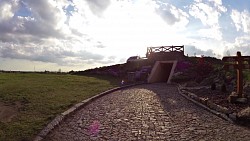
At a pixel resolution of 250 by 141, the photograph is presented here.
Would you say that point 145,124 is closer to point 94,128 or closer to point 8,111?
point 94,128

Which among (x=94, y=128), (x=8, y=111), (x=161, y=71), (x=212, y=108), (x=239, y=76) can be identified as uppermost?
(x=161, y=71)

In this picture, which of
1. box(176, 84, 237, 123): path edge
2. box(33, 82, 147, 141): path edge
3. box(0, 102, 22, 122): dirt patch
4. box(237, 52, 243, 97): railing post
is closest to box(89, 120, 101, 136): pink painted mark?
box(33, 82, 147, 141): path edge

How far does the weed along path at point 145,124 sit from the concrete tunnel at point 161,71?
12969 millimetres

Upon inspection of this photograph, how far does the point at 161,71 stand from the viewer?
97.2ft

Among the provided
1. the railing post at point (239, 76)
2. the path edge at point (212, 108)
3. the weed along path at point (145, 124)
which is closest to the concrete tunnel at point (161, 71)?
the path edge at point (212, 108)

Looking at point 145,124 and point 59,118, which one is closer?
point 145,124

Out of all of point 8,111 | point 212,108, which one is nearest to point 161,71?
point 212,108

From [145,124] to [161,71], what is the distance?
1977 centimetres

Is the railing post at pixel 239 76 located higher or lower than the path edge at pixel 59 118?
higher

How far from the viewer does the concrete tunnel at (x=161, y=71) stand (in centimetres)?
2706

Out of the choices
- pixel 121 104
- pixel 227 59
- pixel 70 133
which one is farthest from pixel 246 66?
pixel 70 133

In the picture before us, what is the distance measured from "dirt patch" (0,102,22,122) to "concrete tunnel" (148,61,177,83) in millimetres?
15945

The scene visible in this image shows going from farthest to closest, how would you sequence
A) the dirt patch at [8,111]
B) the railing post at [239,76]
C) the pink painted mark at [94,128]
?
the railing post at [239,76] → the dirt patch at [8,111] → the pink painted mark at [94,128]

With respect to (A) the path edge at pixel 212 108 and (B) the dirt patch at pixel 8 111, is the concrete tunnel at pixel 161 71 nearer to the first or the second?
(A) the path edge at pixel 212 108
